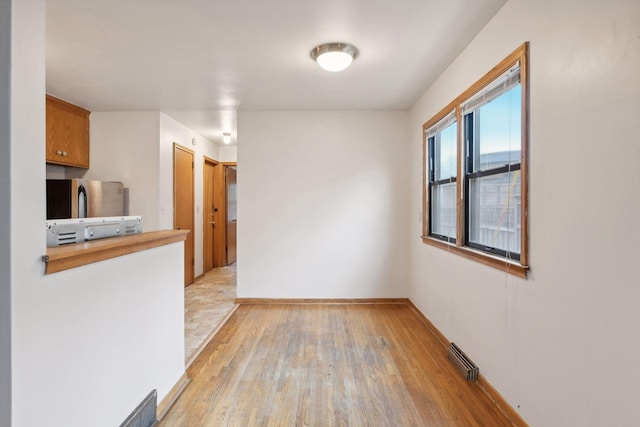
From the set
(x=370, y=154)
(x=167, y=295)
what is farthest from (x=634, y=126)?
(x=370, y=154)

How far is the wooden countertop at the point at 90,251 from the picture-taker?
1.15m

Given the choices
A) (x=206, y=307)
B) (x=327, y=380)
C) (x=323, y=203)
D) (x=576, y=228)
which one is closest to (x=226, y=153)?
(x=323, y=203)

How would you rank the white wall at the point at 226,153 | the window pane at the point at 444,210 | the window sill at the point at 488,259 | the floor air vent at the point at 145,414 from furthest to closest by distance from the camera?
the white wall at the point at 226,153
the window pane at the point at 444,210
the window sill at the point at 488,259
the floor air vent at the point at 145,414

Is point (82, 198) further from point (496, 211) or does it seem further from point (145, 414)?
point (496, 211)

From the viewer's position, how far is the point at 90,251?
131cm

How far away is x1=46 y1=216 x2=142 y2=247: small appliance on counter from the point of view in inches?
53.5

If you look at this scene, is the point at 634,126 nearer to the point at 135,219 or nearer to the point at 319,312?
the point at 135,219

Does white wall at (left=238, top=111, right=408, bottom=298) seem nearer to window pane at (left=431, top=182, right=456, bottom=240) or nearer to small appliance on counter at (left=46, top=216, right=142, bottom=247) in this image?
window pane at (left=431, top=182, right=456, bottom=240)

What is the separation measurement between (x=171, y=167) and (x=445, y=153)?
355 cm

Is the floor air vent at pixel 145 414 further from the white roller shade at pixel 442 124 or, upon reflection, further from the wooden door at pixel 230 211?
the wooden door at pixel 230 211

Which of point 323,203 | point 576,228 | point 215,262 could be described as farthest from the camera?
point 215,262

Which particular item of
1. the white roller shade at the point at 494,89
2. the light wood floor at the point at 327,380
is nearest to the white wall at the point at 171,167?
the light wood floor at the point at 327,380

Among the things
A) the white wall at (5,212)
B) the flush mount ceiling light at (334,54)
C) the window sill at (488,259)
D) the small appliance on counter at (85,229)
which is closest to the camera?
the white wall at (5,212)

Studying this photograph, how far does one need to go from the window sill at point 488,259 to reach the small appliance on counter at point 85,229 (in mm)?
2217
